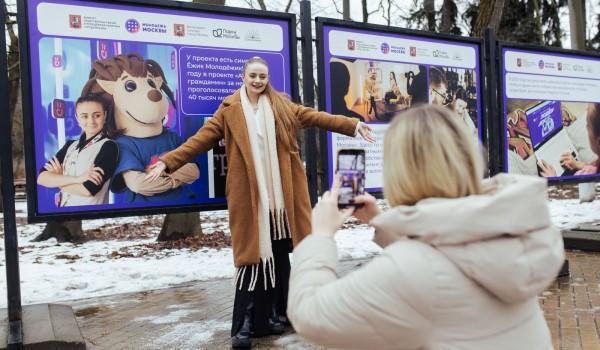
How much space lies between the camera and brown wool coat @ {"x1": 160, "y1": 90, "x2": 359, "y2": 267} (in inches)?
161

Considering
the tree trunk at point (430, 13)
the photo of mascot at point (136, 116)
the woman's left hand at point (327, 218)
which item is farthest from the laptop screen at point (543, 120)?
the tree trunk at point (430, 13)

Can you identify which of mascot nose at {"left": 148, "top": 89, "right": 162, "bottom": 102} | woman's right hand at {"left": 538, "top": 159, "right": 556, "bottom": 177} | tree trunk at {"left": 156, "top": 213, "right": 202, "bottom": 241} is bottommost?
tree trunk at {"left": 156, "top": 213, "right": 202, "bottom": 241}

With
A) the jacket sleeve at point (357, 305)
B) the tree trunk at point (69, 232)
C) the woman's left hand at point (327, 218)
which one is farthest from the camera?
the tree trunk at point (69, 232)

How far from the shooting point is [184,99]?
4.55 meters

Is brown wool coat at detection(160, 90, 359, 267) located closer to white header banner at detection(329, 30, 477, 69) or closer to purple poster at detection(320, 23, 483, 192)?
purple poster at detection(320, 23, 483, 192)

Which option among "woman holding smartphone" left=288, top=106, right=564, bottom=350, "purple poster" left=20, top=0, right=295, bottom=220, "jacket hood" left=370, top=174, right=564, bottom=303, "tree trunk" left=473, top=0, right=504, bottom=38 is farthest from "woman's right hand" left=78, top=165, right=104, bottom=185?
"tree trunk" left=473, top=0, right=504, bottom=38

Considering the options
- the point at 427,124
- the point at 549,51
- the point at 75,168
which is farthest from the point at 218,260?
the point at 427,124

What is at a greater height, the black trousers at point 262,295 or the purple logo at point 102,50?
the purple logo at point 102,50

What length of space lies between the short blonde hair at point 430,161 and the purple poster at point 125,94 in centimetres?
324

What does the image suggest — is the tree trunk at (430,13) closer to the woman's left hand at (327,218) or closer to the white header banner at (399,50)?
the white header banner at (399,50)

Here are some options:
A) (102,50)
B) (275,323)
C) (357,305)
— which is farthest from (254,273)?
(357,305)

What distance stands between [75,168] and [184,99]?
93 centimetres

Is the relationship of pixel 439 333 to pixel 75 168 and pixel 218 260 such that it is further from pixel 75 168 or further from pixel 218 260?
pixel 218 260

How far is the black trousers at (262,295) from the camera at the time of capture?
423 centimetres
